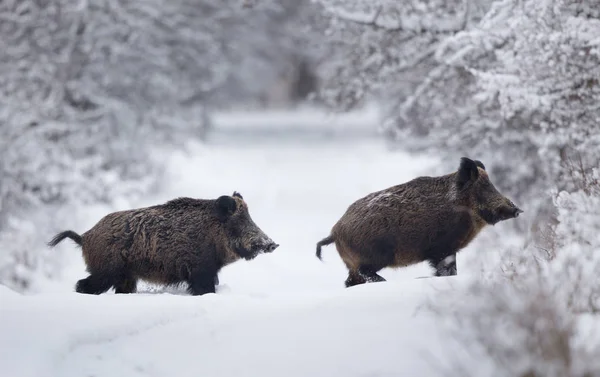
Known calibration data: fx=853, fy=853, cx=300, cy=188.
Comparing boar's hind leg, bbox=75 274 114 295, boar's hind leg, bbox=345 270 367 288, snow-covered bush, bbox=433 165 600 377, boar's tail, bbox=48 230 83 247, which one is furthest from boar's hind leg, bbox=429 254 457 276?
boar's tail, bbox=48 230 83 247

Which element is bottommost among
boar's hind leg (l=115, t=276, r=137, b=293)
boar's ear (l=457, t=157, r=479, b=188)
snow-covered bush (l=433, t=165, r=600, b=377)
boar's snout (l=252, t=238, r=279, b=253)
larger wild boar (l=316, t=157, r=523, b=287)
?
boar's hind leg (l=115, t=276, r=137, b=293)

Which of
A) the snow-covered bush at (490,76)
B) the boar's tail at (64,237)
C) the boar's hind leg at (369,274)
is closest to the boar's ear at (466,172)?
the boar's hind leg at (369,274)

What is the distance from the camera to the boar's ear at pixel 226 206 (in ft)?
22.8

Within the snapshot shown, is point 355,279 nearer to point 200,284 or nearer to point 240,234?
point 240,234

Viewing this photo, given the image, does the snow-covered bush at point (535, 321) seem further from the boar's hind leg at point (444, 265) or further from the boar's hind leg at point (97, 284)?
the boar's hind leg at point (97, 284)

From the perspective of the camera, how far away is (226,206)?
696 centimetres

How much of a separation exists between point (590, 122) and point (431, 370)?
559cm

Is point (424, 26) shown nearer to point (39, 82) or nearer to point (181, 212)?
point (181, 212)

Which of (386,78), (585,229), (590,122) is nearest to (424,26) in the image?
(386,78)

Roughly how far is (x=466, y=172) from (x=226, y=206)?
1954 millimetres

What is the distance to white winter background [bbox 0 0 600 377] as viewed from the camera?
4.98 metres

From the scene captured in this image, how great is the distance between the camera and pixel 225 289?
23.4 feet

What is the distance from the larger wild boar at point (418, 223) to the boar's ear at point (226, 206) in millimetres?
803

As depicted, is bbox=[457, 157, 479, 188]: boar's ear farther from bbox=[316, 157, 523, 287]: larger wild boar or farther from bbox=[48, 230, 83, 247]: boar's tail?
bbox=[48, 230, 83, 247]: boar's tail
